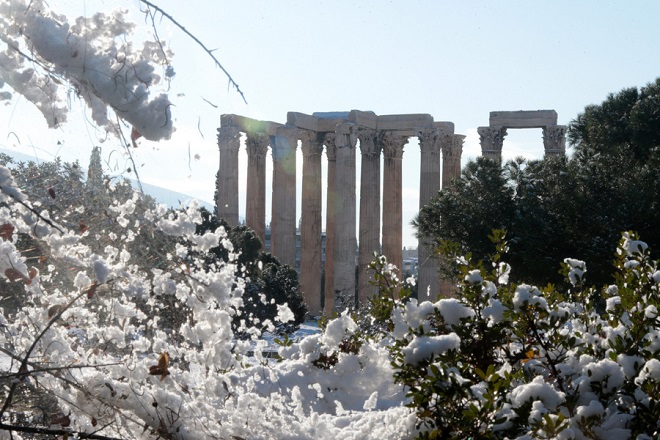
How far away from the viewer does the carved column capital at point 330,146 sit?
4356 centimetres

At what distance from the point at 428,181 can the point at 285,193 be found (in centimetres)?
638

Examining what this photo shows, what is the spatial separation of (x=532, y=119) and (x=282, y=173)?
1118 cm

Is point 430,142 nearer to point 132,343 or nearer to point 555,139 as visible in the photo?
point 555,139

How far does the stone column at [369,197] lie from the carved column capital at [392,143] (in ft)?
1.16

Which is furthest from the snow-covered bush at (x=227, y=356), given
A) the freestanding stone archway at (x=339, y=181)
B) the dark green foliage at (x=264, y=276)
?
the freestanding stone archway at (x=339, y=181)

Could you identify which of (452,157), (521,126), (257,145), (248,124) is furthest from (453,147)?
(248,124)

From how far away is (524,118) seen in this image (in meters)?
40.3

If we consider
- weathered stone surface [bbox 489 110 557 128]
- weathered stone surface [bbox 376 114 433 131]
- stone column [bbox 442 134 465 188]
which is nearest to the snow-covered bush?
weathered stone surface [bbox 489 110 557 128]

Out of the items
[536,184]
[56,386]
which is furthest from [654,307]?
[536,184]

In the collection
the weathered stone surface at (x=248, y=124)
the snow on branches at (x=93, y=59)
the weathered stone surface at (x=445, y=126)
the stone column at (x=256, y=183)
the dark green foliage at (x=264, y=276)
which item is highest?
the weathered stone surface at (x=445, y=126)

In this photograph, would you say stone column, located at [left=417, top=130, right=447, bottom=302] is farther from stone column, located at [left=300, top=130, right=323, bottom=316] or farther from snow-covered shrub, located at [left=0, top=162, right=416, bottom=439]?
snow-covered shrub, located at [left=0, top=162, right=416, bottom=439]

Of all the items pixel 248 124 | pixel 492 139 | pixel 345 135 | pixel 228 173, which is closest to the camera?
pixel 345 135

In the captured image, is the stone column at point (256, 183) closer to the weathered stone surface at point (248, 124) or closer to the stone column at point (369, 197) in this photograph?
the weathered stone surface at point (248, 124)

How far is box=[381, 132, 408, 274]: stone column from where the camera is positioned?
141 ft
